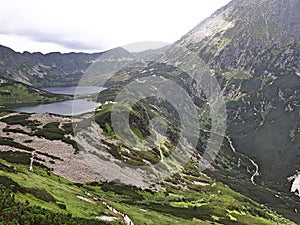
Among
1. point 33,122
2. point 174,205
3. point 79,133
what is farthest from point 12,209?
point 33,122

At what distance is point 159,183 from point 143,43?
56.3 meters

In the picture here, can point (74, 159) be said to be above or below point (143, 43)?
below

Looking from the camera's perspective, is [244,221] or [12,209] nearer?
[12,209]

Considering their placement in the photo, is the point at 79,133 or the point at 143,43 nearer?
the point at 143,43

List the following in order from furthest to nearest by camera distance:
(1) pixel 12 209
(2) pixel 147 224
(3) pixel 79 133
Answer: (3) pixel 79 133
(2) pixel 147 224
(1) pixel 12 209

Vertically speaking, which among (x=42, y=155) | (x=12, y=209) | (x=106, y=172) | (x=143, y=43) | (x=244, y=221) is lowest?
(x=244, y=221)

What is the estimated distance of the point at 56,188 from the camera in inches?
2943

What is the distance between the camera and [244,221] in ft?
389

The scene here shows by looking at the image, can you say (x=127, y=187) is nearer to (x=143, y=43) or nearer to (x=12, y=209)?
(x=143, y=43)

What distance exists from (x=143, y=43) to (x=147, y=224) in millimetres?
67134

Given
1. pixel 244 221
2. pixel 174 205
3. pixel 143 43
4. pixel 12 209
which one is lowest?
pixel 244 221

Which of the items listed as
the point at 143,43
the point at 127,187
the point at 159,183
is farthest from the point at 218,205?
the point at 143,43

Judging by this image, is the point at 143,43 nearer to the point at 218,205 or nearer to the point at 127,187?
the point at 127,187

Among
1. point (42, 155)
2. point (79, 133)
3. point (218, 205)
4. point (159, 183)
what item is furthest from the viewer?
point (79, 133)
